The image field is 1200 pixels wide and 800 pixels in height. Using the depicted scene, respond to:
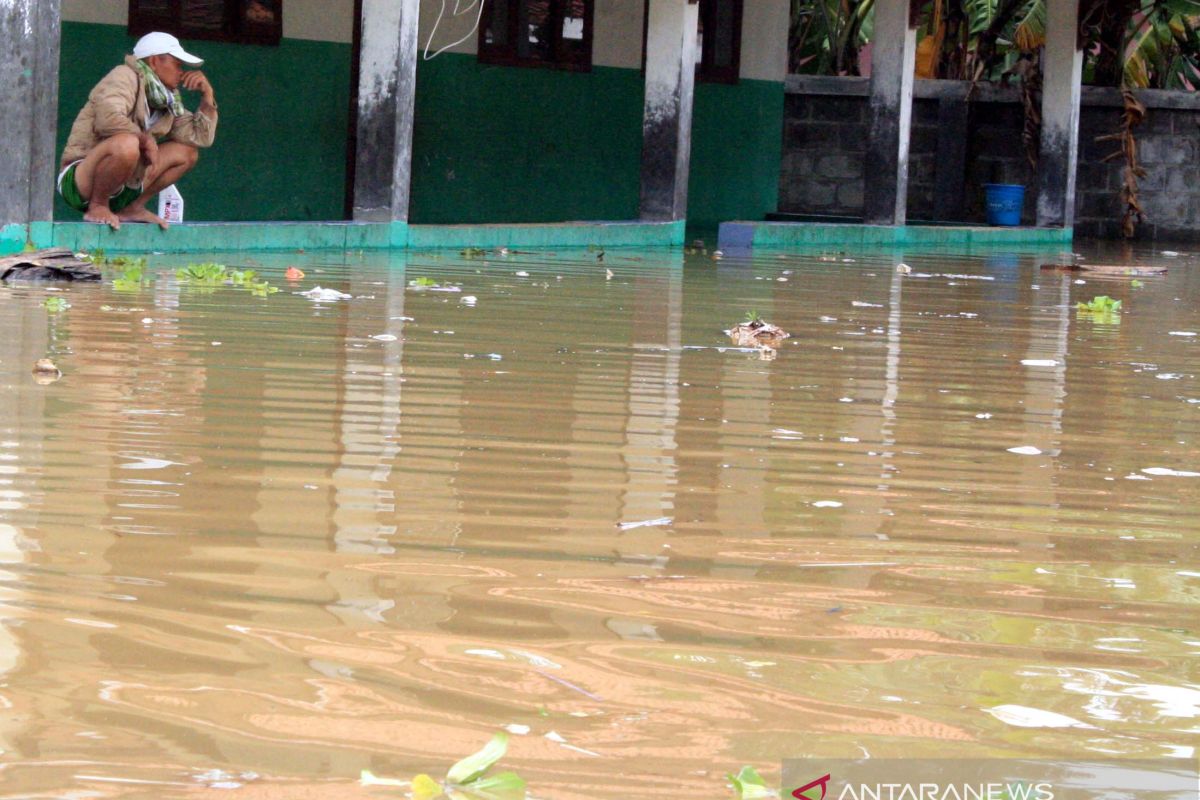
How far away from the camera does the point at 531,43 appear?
15.9 meters

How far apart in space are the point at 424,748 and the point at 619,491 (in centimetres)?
179

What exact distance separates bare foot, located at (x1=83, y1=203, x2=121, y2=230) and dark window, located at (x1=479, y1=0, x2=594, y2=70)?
5431mm

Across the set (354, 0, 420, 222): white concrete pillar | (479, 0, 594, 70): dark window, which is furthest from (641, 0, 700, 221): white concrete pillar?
(354, 0, 420, 222): white concrete pillar

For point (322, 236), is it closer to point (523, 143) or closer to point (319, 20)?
point (319, 20)

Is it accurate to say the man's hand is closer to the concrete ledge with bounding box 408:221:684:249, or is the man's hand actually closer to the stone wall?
the concrete ledge with bounding box 408:221:684:249

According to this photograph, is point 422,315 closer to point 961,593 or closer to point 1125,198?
point 961,593

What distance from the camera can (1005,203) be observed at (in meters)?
18.8

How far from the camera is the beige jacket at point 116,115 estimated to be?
1017 cm

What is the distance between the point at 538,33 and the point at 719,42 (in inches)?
128

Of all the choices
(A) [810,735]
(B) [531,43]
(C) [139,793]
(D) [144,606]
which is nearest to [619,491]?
(D) [144,606]

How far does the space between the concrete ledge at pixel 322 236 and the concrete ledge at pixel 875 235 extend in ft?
2.25

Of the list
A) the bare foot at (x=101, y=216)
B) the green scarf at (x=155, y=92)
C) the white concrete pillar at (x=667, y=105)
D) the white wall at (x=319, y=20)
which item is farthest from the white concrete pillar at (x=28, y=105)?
the white concrete pillar at (x=667, y=105)

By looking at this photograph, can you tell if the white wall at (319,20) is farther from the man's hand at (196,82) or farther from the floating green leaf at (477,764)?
the floating green leaf at (477,764)

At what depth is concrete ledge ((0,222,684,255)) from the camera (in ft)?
34.0
